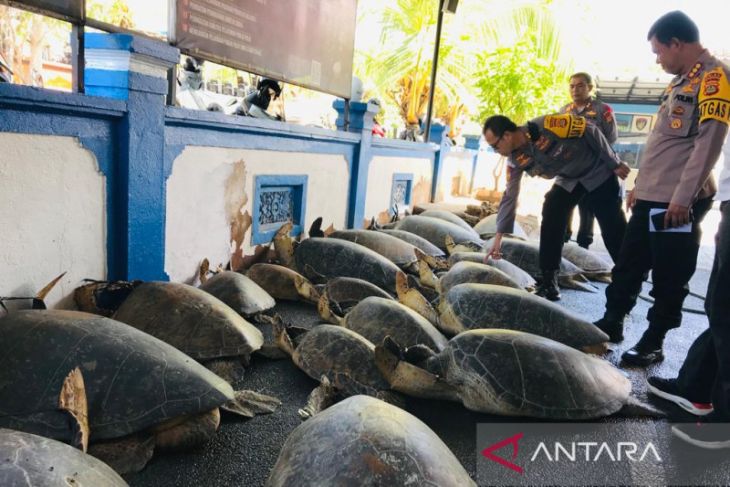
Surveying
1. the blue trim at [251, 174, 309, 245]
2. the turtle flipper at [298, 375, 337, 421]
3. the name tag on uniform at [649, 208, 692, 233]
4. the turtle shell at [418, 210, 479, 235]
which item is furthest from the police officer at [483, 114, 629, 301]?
the turtle shell at [418, 210, 479, 235]

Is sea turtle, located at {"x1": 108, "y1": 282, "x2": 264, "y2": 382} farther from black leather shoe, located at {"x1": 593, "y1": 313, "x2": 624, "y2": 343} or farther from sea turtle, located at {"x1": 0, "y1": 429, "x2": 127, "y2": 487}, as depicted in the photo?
black leather shoe, located at {"x1": 593, "y1": 313, "x2": 624, "y2": 343}

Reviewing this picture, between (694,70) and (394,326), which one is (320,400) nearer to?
(394,326)

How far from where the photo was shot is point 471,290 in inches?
134

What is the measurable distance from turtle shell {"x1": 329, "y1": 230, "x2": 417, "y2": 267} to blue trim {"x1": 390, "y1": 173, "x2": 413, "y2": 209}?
2.58 meters

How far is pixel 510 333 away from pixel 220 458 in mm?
1585

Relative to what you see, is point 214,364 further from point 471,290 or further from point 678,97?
point 678,97

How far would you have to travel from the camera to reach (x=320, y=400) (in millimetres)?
2236

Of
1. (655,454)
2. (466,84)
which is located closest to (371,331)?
(655,454)

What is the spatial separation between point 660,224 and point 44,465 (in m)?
3.20

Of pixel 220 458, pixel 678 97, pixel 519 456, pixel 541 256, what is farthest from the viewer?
pixel 541 256

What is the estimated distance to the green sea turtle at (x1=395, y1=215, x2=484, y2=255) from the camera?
20.3 feet

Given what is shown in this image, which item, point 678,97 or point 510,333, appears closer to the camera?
point 510,333

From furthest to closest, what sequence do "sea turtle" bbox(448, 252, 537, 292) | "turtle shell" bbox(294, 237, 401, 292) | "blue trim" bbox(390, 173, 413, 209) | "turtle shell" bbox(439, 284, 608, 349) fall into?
"blue trim" bbox(390, 173, 413, 209) → "sea turtle" bbox(448, 252, 537, 292) → "turtle shell" bbox(294, 237, 401, 292) → "turtle shell" bbox(439, 284, 608, 349)

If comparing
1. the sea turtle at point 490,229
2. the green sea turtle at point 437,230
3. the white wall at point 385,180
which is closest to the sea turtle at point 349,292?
the green sea turtle at point 437,230
